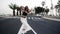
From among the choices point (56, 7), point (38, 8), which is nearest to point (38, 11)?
point (38, 8)

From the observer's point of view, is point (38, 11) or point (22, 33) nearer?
point (22, 33)

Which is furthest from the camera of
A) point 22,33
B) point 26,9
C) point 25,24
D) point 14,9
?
point 14,9

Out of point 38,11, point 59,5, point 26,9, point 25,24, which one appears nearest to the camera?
point 26,9

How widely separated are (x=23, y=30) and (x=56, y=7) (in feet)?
400

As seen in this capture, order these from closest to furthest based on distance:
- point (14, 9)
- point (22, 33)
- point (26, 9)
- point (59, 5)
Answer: point (26, 9) < point (22, 33) < point (14, 9) < point (59, 5)

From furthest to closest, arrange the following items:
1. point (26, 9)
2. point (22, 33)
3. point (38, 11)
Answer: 1. point (38, 11)
2. point (22, 33)
3. point (26, 9)

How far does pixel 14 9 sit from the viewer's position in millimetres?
110125

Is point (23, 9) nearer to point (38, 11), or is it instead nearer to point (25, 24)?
point (25, 24)

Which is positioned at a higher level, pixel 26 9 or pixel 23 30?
pixel 26 9

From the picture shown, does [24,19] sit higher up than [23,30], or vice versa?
[24,19]

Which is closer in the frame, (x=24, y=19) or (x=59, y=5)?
(x=24, y=19)

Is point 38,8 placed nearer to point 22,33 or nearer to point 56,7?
point 56,7

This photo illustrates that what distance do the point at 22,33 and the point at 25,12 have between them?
141 cm

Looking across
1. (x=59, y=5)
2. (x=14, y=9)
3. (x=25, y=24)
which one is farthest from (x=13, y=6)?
(x=25, y=24)
